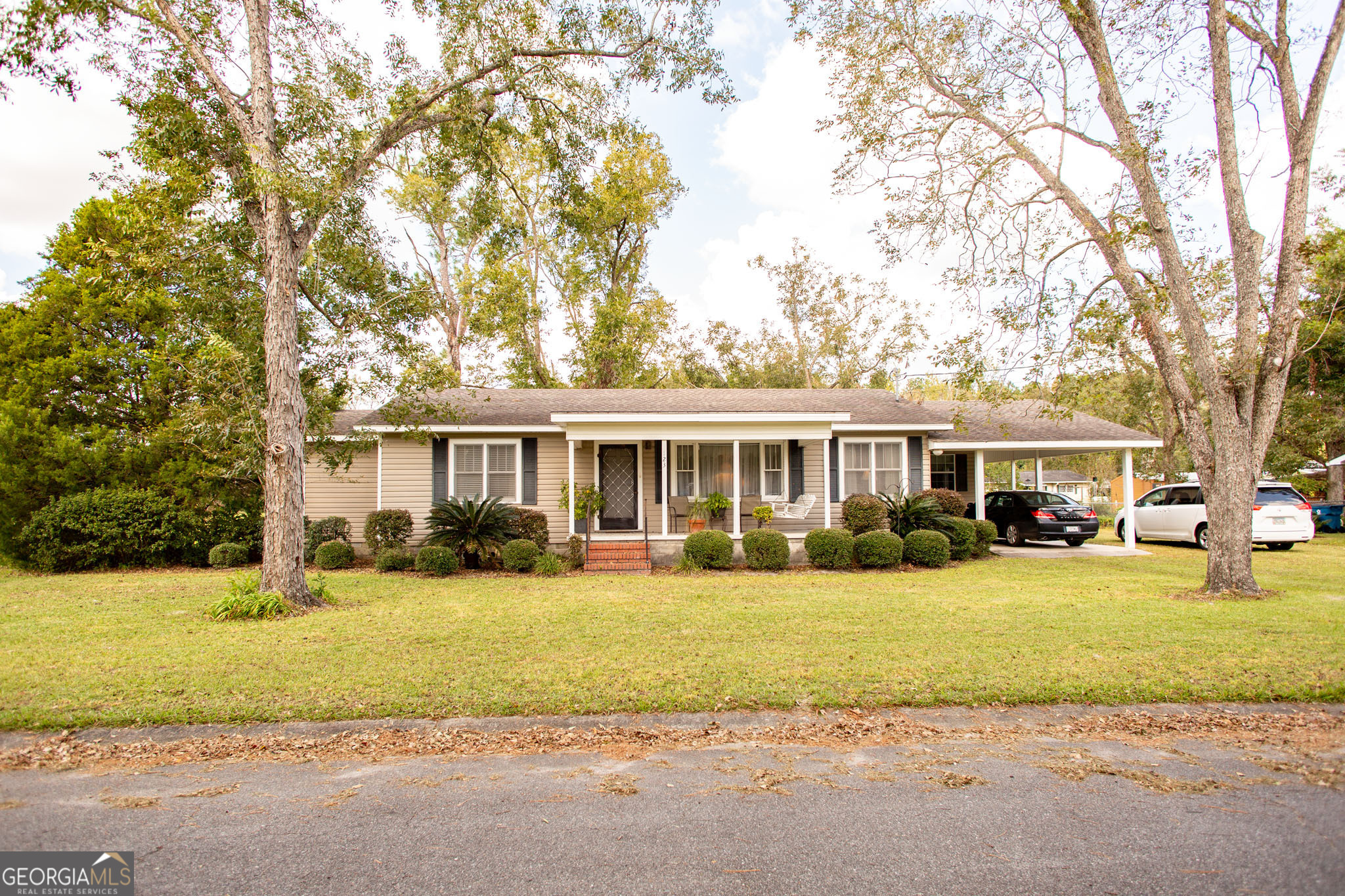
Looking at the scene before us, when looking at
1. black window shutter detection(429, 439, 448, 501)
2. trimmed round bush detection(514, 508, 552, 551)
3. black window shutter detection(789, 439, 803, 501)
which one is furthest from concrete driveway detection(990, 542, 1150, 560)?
black window shutter detection(429, 439, 448, 501)

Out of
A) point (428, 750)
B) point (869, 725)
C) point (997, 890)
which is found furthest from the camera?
point (869, 725)

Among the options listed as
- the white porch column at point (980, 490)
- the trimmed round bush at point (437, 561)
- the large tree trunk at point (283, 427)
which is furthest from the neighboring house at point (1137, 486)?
the large tree trunk at point (283, 427)

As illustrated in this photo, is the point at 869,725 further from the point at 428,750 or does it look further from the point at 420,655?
the point at 420,655

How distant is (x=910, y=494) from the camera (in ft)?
48.1

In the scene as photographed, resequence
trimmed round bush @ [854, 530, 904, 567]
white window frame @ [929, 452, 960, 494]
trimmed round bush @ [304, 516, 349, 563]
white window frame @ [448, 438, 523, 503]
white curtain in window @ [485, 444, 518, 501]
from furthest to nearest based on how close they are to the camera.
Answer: white window frame @ [929, 452, 960, 494]
white curtain in window @ [485, 444, 518, 501]
white window frame @ [448, 438, 523, 503]
trimmed round bush @ [304, 516, 349, 563]
trimmed round bush @ [854, 530, 904, 567]

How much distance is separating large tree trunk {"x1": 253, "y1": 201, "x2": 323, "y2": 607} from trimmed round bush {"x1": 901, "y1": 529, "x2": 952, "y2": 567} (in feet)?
33.8

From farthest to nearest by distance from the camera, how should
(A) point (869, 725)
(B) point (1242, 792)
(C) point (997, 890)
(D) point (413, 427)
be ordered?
(D) point (413, 427) < (A) point (869, 725) < (B) point (1242, 792) < (C) point (997, 890)

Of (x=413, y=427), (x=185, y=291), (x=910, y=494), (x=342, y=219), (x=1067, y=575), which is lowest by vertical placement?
(x=1067, y=575)

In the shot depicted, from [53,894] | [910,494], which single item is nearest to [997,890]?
[53,894]

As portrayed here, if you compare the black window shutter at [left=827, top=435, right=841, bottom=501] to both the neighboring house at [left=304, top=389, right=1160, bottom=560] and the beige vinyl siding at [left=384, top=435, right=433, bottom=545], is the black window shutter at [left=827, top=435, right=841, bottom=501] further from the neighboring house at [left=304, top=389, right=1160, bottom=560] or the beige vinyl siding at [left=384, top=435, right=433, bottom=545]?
the beige vinyl siding at [left=384, top=435, right=433, bottom=545]

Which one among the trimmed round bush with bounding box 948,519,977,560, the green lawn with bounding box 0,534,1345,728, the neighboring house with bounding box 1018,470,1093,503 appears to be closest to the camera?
the green lawn with bounding box 0,534,1345,728

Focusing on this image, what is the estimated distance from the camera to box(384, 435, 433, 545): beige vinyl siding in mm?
14344

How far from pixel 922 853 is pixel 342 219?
1282 centimetres

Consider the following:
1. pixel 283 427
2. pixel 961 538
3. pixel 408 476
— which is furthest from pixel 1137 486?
pixel 283 427
